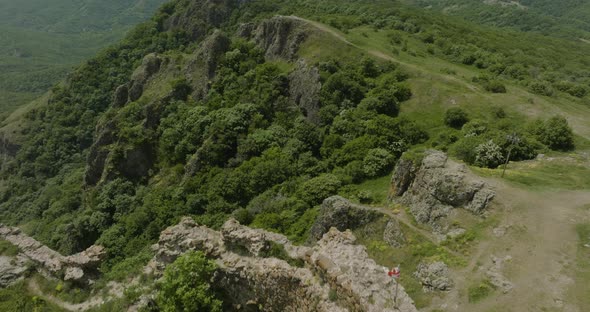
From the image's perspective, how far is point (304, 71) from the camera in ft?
193

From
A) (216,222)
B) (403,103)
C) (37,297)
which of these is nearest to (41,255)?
(37,297)

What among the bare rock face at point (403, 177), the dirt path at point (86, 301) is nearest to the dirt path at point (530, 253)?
the bare rock face at point (403, 177)

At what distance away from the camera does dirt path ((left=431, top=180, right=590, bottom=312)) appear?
18391mm

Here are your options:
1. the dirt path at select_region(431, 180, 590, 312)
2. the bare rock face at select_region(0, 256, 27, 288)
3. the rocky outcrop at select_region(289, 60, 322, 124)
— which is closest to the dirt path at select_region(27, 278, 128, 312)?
the bare rock face at select_region(0, 256, 27, 288)

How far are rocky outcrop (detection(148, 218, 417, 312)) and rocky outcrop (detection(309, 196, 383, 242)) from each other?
8618mm

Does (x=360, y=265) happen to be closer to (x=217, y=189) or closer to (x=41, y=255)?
(x=41, y=255)

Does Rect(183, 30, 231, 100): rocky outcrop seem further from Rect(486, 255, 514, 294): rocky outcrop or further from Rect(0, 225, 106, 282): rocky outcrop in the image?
Rect(486, 255, 514, 294): rocky outcrop

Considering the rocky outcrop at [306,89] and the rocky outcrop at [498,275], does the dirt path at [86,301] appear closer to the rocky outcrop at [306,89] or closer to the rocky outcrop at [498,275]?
the rocky outcrop at [498,275]

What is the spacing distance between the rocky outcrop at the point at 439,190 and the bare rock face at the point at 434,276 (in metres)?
4.13

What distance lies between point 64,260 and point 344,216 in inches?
791

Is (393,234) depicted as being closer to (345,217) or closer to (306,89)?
(345,217)

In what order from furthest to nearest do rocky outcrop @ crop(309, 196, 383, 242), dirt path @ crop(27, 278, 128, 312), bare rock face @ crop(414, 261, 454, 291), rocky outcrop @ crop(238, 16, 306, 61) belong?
rocky outcrop @ crop(238, 16, 306, 61)
rocky outcrop @ crop(309, 196, 383, 242)
dirt path @ crop(27, 278, 128, 312)
bare rock face @ crop(414, 261, 454, 291)

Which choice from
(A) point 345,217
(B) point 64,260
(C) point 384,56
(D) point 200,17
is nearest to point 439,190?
(A) point 345,217

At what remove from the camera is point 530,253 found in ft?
68.8
